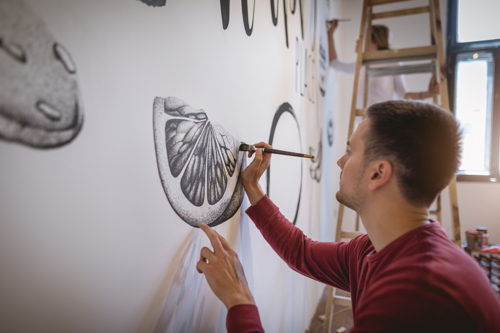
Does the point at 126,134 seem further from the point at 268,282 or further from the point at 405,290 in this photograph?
the point at 268,282

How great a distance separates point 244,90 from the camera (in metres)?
0.95

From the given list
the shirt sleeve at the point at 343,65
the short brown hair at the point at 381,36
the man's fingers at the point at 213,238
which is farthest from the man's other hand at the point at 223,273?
the short brown hair at the point at 381,36

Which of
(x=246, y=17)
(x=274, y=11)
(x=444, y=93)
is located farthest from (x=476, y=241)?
(x=246, y=17)

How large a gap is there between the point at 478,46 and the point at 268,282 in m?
3.23

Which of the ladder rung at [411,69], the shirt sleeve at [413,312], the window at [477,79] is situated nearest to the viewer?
the shirt sleeve at [413,312]

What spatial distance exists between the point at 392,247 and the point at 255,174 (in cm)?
43

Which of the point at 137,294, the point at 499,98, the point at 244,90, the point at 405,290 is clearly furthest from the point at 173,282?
the point at 499,98

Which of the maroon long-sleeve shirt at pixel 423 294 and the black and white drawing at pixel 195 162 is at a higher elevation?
the black and white drawing at pixel 195 162

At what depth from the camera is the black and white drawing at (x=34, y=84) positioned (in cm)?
38

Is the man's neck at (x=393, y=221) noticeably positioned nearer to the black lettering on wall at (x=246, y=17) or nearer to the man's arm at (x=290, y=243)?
the man's arm at (x=290, y=243)

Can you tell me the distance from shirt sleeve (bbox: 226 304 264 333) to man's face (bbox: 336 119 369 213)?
15.8 inches

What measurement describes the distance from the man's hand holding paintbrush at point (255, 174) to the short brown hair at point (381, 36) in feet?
5.98

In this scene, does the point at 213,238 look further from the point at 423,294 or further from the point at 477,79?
the point at 477,79

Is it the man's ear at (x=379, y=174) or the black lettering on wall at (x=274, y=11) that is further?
the black lettering on wall at (x=274, y=11)
